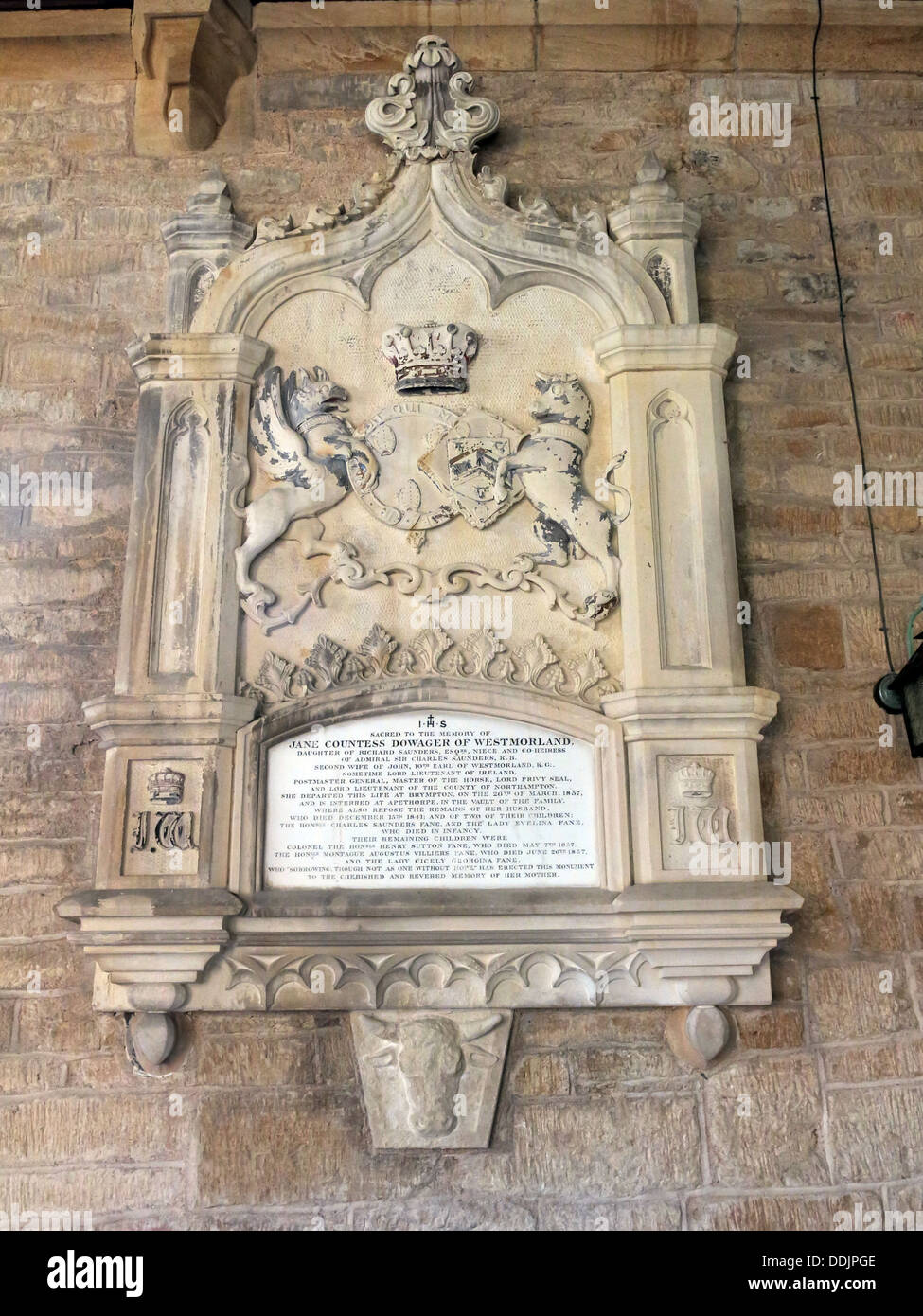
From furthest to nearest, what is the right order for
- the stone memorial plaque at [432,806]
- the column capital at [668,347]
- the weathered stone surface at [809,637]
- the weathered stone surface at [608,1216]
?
the column capital at [668,347], the weathered stone surface at [809,637], the stone memorial plaque at [432,806], the weathered stone surface at [608,1216]

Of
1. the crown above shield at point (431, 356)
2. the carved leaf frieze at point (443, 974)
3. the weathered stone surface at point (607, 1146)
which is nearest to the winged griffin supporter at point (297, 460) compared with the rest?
the crown above shield at point (431, 356)

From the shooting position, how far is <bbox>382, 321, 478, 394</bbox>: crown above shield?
3.69 metres

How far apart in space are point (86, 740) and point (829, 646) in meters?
2.34

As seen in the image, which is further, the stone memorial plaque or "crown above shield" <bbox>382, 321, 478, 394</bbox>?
"crown above shield" <bbox>382, 321, 478, 394</bbox>

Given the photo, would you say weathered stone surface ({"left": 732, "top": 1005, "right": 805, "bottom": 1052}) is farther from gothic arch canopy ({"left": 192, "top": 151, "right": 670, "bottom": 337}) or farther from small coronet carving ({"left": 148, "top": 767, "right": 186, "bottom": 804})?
gothic arch canopy ({"left": 192, "top": 151, "right": 670, "bottom": 337})

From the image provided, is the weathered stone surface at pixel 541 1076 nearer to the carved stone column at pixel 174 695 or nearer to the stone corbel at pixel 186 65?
the carved stone column at pixel 174 695

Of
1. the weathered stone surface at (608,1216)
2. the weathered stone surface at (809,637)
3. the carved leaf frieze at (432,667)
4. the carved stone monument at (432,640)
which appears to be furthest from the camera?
the weathered stone surface at (809,637)

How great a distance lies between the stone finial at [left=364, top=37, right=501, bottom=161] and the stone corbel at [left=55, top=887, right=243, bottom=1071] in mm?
2627

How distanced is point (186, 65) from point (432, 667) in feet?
7.77

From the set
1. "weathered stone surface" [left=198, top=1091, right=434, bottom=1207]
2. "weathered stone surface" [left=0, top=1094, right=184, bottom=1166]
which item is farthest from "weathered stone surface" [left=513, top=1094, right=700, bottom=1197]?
"weathered stone surface" [left=0, top=1094, right=184, bottom=1166]

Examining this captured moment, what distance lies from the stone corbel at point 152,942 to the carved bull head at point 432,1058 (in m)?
0.51

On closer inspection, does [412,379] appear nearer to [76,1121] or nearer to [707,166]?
[707,166]

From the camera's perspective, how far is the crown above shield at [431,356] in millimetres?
3688

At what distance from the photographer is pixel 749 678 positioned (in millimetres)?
3520
